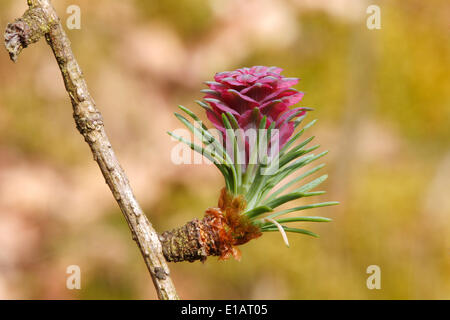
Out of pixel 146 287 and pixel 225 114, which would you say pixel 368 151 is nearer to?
pixel 146 287

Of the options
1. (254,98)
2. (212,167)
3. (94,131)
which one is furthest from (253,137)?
(212,167)

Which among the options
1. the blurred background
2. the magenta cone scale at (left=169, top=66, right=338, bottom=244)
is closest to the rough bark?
the magenta cone scale at (left=169, top=66, right=338, bottom=244)

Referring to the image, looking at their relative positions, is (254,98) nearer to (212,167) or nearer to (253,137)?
(253,137)

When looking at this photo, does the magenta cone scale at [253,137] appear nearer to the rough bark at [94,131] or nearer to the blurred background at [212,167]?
the rough bark at [94,131]

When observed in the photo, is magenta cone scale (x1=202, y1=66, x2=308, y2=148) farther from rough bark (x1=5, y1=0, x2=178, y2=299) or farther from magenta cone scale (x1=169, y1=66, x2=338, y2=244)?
rough bark (x1=5, y1=0, x2=178, y2=299)

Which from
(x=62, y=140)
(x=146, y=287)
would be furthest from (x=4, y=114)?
(x=146, y=287)

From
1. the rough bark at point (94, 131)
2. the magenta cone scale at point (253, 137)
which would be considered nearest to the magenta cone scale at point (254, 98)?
the magenta cone scale at point (253, 137)
